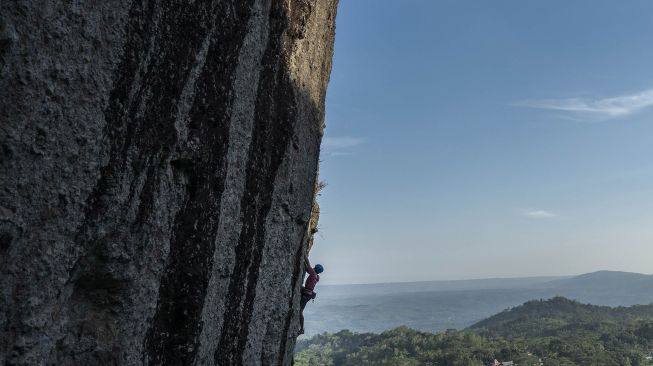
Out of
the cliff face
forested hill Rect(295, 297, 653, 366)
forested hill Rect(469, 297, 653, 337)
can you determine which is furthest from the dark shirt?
forested hill Rect(469, 297, 653, 337)

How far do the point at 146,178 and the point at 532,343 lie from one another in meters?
86.1

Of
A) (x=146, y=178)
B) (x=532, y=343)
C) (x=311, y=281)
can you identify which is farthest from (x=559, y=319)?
(x=146, y=178)

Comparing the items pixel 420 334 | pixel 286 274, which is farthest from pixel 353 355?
pixel 286 274

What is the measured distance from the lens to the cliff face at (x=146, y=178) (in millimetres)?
2871

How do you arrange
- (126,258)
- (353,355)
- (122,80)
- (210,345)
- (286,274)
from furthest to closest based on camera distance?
(353,355) → (286,274) → (210,345) → (126,258) → (122,80)

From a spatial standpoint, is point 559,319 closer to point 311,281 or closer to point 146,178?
point 311,281

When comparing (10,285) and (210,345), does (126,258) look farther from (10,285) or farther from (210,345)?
(210,345)

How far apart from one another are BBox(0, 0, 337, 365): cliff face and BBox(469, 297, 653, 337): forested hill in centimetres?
10105

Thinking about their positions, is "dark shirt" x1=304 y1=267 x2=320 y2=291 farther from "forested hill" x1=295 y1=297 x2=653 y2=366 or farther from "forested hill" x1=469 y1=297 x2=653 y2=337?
"forested hill" x1=469 y1=297 x2=653 y2=337

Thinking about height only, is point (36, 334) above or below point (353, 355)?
above

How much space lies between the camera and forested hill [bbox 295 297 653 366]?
66.1 meters

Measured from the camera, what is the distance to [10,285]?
2.78m

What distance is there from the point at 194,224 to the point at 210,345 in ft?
4.42

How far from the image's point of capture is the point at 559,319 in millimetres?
109688
